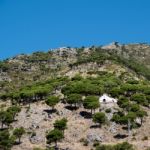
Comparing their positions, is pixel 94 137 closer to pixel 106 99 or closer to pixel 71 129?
pixel 71 129

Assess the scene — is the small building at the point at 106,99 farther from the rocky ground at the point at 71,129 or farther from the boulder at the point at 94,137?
the boulder at the point at 94,137

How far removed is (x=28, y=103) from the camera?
188 m

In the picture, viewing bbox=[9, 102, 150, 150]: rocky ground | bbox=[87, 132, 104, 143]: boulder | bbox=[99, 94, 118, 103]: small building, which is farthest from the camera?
bbox=[99, 94, 118, 103]: small building

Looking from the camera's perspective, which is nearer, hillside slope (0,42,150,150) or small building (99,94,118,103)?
hillside slope (0,42,150,150)

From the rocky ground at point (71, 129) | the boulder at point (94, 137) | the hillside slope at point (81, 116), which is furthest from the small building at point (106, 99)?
the boulder at point (94, 137)

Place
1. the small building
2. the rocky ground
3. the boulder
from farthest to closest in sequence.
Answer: the small building, the boulder, the rocky ground

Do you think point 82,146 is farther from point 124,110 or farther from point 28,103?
point 28,103

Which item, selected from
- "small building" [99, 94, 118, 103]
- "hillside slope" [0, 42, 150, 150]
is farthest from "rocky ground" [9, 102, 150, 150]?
"small building" [99, 94, 118, 103]

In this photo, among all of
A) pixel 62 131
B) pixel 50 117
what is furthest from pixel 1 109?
pixel 62 131

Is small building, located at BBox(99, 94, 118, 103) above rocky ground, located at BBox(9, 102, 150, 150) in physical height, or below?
above

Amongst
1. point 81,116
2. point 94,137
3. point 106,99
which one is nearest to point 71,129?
point 94,137

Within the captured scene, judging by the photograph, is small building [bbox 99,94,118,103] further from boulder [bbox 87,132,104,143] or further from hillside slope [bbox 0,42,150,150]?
boulder [bbox 87,132,104,143]

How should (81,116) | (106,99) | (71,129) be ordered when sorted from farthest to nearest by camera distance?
(106,99) < (81,116) < (71,129)

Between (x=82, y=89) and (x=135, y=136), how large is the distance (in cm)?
4424
